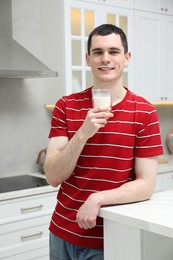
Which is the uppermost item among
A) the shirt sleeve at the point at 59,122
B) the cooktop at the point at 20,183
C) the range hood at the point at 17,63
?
the range hood at the point at 17,63

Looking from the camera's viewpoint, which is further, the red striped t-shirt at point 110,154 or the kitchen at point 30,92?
the kitchen at point 30,92

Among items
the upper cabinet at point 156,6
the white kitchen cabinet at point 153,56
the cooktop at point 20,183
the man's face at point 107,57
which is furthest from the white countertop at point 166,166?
the man's face at point 107,57

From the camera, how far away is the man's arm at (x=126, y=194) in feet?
4.91

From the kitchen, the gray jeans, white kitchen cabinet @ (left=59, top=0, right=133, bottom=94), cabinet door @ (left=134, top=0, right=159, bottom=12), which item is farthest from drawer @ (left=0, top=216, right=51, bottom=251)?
cabinet door @ (left=134, top=0, right=159, bottom=12)

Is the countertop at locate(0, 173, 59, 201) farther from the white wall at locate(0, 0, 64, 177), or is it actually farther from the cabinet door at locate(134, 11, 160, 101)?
the cabinet door at locate(134, 11, 160, 101)

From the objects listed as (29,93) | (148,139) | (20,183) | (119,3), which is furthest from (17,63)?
(148,139)

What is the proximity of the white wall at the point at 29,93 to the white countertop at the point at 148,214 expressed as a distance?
2000 mm

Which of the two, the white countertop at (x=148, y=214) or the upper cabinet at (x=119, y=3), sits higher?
the upper cabinet at (x=119, y=3)

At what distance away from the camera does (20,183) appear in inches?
125

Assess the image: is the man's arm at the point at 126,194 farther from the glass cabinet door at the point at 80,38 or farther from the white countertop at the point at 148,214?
the glass cabinet door at the point at 80,38

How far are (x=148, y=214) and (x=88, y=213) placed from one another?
23 cm

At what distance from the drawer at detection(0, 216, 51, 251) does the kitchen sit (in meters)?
0.59

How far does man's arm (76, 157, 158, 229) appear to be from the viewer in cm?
150

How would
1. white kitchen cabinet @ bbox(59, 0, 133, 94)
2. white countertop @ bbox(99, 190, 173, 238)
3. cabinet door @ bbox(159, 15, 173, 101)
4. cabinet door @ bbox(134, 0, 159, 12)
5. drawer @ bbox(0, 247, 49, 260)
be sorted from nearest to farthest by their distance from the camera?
white countertop @ bbox(99, 190, 173, 238) → drawer @ bbox(0, 247, 49, 260) → white kitchen cabinet @ bbox(59, 0, 133, 94) → cabinet door @ bbox(134, 0, 159, 12) → cabinet door @ bbox(159, 15, 173, 101)
